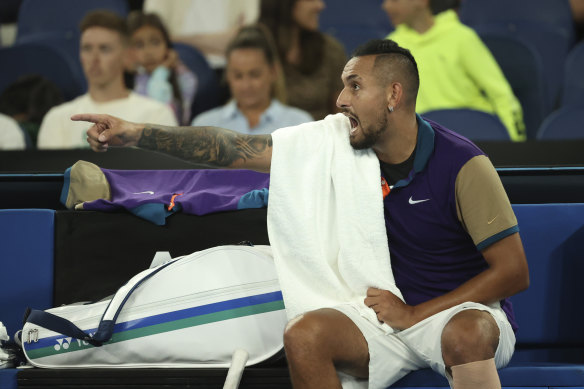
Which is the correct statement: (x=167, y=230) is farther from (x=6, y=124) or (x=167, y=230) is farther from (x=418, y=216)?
(x=6, y=124)

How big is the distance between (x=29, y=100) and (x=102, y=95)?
383 mm

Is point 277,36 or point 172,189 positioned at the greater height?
point 277,36

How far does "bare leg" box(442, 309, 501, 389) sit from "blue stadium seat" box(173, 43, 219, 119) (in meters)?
2.55

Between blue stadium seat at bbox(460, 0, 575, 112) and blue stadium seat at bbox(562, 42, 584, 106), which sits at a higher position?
blue stadium seat at bbox(460, 0, 575, 112)

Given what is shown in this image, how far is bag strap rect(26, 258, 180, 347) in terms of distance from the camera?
2104 millimetres

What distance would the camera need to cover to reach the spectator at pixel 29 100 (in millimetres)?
4008

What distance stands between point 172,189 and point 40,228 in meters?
0.39

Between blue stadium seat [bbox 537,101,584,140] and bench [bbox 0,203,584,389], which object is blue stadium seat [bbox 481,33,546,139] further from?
bench [bbox 0,203,584,389]

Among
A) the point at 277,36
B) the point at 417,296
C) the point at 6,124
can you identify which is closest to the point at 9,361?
the point at 417,296

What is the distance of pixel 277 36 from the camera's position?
4195 millimetres

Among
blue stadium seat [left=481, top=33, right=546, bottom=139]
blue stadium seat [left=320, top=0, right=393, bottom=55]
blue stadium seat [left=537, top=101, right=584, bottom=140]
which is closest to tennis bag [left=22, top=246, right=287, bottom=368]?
blue stadium seat [left=537, top=101, right=584, bottom=140]

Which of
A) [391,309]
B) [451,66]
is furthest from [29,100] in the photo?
[391,309]

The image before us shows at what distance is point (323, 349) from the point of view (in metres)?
1.90

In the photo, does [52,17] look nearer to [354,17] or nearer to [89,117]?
[354,17]
